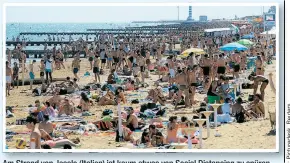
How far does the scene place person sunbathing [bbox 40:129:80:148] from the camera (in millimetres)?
12266

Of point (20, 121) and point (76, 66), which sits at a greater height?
point (76, 66)

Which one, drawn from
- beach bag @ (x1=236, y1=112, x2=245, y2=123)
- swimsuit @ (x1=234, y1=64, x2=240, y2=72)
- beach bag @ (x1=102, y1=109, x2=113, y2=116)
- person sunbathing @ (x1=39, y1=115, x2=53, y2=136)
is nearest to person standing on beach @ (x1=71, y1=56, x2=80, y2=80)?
swimsuit @ (x1=234, y1=64, x2=240, y2=72)

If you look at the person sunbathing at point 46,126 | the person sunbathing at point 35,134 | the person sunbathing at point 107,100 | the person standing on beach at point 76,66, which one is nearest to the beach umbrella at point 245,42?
the person standing on beach at point 76,66

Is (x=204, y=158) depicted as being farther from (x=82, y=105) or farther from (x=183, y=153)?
(x=82, y=105)

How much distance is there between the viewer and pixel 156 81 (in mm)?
18234

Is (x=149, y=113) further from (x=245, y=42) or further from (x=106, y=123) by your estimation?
(x=245, y=42)

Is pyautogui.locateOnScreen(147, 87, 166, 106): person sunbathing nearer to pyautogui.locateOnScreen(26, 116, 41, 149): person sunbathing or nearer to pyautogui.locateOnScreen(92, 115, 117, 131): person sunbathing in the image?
pyautogui.locateOnScreen(92, 115, 117, 131): person sunbathing

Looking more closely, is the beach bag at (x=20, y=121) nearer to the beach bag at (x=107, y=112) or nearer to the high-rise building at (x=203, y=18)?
the beach bag at (x=107, y=112)

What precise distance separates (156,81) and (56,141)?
6.17m

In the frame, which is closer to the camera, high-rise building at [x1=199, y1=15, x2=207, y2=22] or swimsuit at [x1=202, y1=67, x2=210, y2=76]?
high-rise building at [x1=199, y1=15, x2=207, y2=22]

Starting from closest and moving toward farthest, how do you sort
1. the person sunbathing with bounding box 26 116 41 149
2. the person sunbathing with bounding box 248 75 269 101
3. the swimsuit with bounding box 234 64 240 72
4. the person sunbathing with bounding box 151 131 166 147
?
the person sunbathing with bounding box 26 116 41 149 → the person sunbathing with bounding box 151 131 166 147 → the person sunbathing with bounding box 248 75 269 101 → the swimsuit with bounding box 234 64 240 72

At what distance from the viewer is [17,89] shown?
16578mm

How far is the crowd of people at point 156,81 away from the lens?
12906mm

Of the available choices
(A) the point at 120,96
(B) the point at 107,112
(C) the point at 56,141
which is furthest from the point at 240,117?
(C) the point at 56,141
